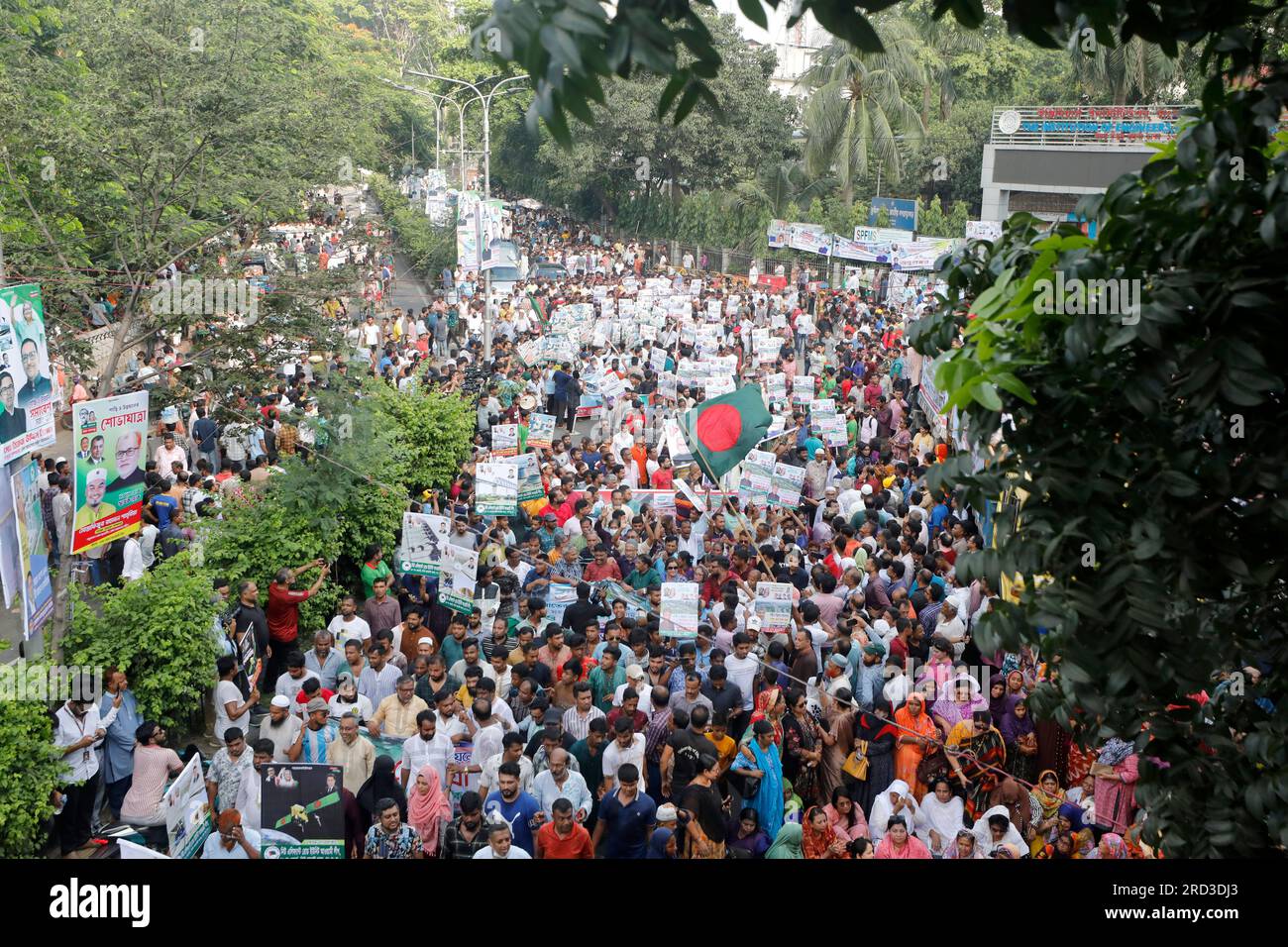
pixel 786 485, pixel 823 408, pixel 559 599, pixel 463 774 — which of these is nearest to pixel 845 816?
pixel 463 774

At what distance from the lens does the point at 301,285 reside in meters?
13.6

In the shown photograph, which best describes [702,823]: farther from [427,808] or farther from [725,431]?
[725,431]

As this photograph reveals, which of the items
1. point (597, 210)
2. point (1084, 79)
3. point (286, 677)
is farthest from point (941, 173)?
point (286, 677)

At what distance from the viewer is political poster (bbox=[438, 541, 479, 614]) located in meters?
10.7

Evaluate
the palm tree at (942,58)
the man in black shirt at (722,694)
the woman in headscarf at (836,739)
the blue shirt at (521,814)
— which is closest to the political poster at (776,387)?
the man in black shirt at (722,694)

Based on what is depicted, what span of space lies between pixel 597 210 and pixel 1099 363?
178 ft

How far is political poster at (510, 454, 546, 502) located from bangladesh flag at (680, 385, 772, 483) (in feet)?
5.88

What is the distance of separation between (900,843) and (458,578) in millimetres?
4955

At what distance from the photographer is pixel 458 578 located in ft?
35.4

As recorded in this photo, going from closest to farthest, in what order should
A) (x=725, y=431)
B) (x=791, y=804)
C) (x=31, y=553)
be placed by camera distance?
1. (x=791, y=804)
2. (x=31, y=553)
3. (x=725, y=431)

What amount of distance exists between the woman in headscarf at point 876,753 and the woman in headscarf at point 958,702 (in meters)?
0.35

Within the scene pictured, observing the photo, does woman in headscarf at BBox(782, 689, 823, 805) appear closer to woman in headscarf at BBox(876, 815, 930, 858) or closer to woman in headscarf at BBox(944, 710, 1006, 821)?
woman in headscarf at BBox(944, 710, 1006, 821)

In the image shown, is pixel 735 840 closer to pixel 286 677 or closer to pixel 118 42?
pixel 286 677

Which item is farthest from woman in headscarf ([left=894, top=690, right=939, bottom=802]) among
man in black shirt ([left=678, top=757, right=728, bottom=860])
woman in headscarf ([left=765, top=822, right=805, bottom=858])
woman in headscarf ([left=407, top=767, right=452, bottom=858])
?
woman in headscarf ([left=407, top=767, right=452, bottom=858])
